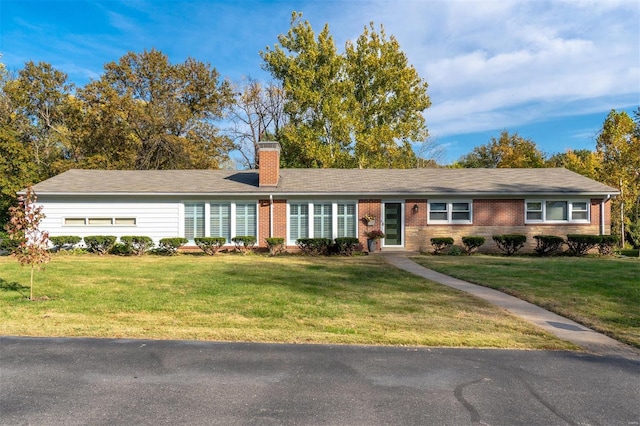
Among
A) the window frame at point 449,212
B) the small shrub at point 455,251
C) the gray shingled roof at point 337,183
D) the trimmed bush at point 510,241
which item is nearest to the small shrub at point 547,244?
the trimmed bush at point 510,241

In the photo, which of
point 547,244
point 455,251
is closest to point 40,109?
point 455,251

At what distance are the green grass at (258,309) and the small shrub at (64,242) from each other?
5405mm

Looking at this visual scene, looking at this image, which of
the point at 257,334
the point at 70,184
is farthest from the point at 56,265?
the point at 257,334

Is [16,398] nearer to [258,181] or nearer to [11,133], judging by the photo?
[258,181]

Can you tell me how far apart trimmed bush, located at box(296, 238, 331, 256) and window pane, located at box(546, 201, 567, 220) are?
9.94m

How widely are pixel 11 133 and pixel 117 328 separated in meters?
24.0

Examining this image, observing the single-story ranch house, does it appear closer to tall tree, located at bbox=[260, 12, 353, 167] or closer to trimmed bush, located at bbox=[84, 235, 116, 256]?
trimmed bush, located at bbox=[84, 235, 116, 256]

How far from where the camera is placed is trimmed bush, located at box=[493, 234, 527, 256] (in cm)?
1706

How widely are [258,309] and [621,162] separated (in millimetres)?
25073

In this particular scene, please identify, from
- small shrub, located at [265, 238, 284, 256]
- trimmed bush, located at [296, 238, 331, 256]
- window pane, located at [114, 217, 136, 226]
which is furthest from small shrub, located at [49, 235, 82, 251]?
trimmed bush, located at [296, 238, 331, 256]

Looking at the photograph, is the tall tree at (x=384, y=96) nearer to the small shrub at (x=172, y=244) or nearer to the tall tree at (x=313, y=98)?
the tall tree at (x=313, y=98)

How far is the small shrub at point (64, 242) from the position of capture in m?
16.9

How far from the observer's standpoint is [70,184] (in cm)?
1842

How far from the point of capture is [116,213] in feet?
59.0
